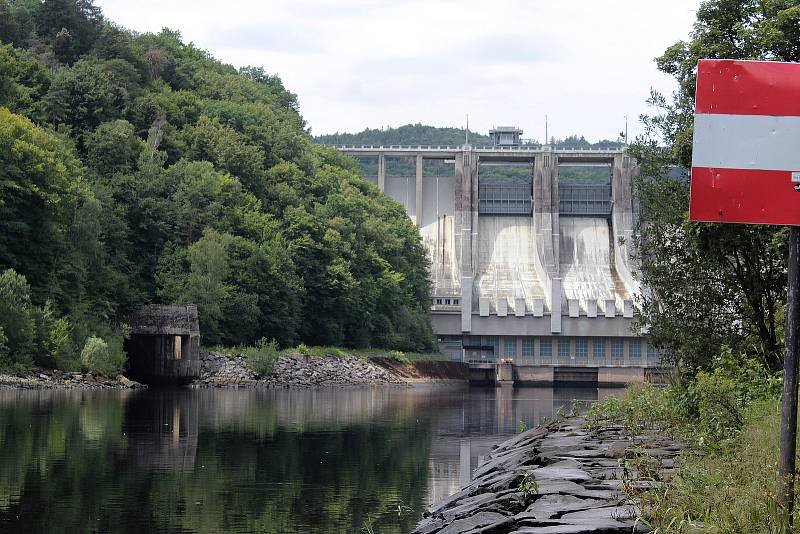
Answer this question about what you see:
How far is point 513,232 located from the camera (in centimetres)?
14225

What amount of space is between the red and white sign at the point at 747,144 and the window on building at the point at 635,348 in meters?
128

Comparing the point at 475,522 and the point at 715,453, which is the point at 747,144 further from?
the point at 715,453

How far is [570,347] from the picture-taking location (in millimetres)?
136500

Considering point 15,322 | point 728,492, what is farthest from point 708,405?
point 15,322

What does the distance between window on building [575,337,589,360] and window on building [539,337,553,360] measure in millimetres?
2727

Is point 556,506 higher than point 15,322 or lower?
lower

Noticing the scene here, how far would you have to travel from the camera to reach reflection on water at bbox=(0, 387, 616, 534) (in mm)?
19000

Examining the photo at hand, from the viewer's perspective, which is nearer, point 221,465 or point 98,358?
point 221,465

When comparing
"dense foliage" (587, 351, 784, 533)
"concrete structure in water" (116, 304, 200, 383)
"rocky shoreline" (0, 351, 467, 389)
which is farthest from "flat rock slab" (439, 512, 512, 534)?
"concrete structure in water" (116, 304, 200, 383)

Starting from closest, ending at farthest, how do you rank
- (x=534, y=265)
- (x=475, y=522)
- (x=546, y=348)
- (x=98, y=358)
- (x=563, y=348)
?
(x=475, y=522), (x=98, y=358), (x=563, y=348), (x=546, y=348), (x=534, y=265)

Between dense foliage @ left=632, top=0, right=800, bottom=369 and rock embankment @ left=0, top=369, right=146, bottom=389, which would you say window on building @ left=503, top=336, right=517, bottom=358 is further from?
dense foliage @ left=632, top=0, right=800, bottom=369

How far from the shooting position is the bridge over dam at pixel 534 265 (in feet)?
443

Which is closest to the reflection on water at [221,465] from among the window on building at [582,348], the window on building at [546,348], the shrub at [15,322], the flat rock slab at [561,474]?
the flat rock slab at [561,474]

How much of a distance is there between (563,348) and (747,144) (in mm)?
128181
